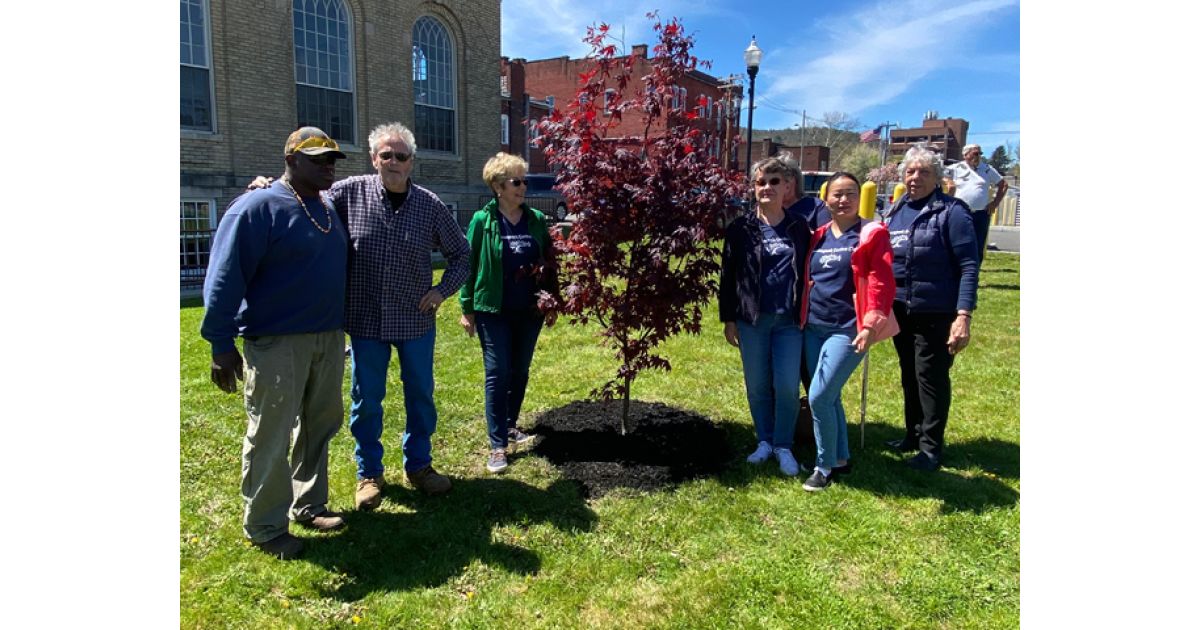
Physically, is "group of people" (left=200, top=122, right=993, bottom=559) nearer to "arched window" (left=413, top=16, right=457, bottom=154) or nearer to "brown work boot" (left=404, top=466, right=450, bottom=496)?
"brown work boot" (left=404, top=466, right=450, bottom=496)

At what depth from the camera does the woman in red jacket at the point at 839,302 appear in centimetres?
392

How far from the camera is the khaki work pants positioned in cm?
334

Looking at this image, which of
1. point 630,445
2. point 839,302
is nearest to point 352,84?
point 630,445

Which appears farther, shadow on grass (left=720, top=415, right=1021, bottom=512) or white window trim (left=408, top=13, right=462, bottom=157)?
white window trim (left=408, top=13, right=462, bottom=157)

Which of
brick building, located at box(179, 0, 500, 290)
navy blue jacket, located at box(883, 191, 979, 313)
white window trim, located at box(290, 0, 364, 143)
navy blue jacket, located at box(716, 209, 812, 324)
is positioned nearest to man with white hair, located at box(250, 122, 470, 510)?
navy blue jacket, located at box(716, 209, 812, 324)

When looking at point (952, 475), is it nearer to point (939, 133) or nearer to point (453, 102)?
point (453, 102)

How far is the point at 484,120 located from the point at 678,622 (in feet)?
67.1

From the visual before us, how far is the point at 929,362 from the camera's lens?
4.54 metres

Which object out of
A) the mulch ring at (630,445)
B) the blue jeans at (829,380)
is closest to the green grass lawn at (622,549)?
the mulch ring at (630,445)

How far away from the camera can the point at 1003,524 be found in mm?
3904

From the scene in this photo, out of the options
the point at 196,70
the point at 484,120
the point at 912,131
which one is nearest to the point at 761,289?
the point at 196,70

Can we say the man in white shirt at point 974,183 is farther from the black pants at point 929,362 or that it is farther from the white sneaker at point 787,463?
the white sneaker at point 787,463

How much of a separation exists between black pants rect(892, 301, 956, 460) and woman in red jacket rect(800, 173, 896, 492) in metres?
0.56

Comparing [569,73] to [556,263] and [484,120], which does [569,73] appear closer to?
[484,120]
